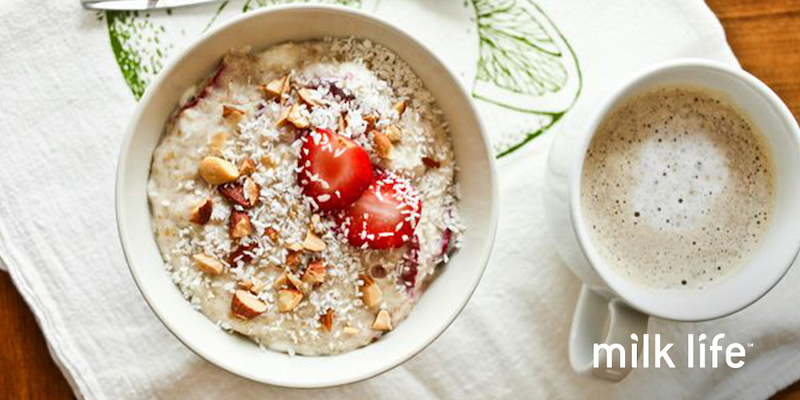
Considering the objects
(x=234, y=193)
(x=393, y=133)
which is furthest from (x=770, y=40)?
(x=234, y=193)

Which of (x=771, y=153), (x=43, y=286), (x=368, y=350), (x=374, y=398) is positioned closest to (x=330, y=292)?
(x=368, y=350)

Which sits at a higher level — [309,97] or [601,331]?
[309,97]

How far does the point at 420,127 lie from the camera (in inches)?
43.5

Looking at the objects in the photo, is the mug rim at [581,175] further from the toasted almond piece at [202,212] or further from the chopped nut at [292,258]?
A: the toasted almond piece at [202,212]

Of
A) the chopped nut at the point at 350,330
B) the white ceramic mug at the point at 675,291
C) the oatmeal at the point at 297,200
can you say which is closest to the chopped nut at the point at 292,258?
the oatmeal at the point at 297,200

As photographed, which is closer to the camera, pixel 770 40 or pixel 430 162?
pixel 430 162

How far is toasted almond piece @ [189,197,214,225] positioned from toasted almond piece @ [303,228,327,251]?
4.8 inches

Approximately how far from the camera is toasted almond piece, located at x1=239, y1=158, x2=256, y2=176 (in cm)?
104

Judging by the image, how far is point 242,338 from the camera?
1086mm

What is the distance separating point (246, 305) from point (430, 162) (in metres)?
0.30

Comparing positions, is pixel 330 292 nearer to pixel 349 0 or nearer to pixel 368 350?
pixel 368 350

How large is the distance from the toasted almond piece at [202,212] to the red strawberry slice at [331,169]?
114 mm

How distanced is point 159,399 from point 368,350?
311 mm

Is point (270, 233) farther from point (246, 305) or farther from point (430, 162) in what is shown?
point (430, 162)
